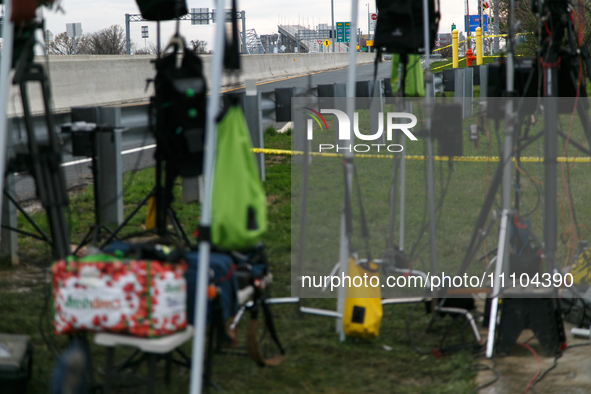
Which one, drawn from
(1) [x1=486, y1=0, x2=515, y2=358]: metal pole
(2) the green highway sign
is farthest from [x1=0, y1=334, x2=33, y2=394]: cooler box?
(2) the green highway sign

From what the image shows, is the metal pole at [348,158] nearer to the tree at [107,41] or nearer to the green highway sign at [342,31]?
the tree at [107,41]

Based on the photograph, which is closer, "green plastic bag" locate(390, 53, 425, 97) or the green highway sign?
"green plastic bag" locate(390, 53, 425, 97)

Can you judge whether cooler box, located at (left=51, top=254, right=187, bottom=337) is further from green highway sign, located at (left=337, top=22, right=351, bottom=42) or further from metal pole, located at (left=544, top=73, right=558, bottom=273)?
green highway sign, located at (left=337, top=22, right=351, bottom=42)

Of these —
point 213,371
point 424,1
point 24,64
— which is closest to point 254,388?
point 213,371

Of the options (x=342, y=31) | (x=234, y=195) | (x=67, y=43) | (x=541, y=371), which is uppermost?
(x=342, y=31)

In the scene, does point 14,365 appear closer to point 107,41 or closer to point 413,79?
point 413,79

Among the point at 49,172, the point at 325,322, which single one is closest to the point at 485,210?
the point at 325,322

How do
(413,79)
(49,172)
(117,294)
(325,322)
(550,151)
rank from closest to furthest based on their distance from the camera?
(117,294) → (49,172) → (550,151) → (325,322) → (413,79)

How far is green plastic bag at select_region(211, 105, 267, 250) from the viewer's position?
3.09 m

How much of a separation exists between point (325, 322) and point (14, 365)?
223 centimetres

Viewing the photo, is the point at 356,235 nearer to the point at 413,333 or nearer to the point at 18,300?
the point at 413,333

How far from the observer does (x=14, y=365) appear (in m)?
3.45

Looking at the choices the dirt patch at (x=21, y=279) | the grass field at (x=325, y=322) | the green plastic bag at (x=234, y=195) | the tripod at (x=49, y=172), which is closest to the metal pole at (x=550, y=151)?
the grass field at (x=325, y=322)

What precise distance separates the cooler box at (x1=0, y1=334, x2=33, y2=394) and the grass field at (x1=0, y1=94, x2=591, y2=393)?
22 centimetres
